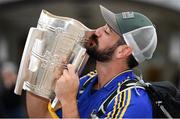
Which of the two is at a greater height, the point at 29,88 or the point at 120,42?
the point at 120,42

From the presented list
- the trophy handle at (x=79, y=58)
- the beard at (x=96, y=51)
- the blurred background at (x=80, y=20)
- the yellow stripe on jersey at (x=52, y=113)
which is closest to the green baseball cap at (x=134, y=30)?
the beard at (x=96, y=51)

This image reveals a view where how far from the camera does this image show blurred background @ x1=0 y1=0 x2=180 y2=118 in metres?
8.99

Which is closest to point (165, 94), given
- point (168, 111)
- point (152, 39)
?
point (168, 111)

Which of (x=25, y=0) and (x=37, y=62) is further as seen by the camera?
(x=25, y=0)

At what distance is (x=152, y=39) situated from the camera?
13.7 feet

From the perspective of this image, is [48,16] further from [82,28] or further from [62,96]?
[62,96]

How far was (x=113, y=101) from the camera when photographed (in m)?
3.93

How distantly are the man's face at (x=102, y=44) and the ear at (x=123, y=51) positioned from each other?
0.11ft

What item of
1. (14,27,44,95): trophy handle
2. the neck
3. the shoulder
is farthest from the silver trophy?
the shoulder

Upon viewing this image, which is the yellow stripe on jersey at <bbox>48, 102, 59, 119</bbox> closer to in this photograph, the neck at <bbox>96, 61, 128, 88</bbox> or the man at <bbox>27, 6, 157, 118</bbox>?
the man at <bbox>27, 6, 157, 118</bbox>

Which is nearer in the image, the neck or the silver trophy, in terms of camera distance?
the silver trophy

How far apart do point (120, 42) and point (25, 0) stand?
10562 millimetres

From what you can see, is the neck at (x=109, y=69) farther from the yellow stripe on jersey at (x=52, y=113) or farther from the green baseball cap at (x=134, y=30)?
the yellow stripe on jersey at (x=52, y=113)

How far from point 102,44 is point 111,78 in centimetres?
28
